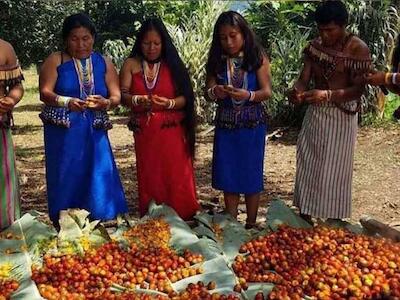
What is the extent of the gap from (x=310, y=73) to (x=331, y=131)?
45 cm

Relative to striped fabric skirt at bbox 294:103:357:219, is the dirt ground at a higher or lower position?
lower

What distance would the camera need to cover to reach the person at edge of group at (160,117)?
412 cm

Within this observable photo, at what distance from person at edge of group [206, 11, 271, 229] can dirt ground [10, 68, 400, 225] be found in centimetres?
113

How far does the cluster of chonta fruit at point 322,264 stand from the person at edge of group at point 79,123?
1.20 metres

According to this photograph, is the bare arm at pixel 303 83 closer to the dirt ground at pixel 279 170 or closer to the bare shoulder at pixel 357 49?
the bare shoulder at pixel 357 49

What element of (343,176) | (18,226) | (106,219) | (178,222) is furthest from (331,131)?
(18,226)

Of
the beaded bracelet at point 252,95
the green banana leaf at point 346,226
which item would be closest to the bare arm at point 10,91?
the beaded bracelet at point 252,95

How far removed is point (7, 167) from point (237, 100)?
1.57m

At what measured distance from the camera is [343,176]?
4223 millimetres

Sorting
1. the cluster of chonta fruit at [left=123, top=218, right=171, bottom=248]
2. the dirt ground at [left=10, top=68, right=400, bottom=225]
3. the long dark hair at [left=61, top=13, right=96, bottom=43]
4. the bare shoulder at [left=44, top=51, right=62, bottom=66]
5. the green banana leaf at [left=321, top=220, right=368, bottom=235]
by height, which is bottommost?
the dirt ground at [left=10, top=68, right=400, bottom=225]

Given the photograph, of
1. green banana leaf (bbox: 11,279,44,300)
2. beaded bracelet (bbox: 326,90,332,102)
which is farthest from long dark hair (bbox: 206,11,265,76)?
green banana leaf (bbox: 11,279,44,300)

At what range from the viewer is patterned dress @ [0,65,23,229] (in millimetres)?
3789

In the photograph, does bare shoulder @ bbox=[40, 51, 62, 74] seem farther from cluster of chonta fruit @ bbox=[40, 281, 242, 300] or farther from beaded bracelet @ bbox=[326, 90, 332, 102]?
beaded bracelet @ bbox=[326, 90, 332, 102]

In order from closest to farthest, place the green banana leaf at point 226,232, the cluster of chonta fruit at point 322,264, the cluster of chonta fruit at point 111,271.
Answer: the cluster of chonta fruit at point 322,264, the cluster of chonta fruit at point 111,271, the green banana leaf at point 226,232
